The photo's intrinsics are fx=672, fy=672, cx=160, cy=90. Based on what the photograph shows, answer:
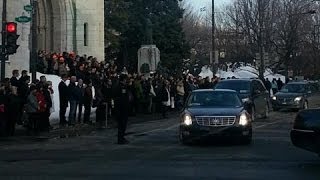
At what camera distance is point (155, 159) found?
1436 centimetres

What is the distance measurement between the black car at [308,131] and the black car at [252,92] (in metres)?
12.1

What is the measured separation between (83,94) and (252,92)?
6.63 meters

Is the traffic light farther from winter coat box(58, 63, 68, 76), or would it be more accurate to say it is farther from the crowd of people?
winter coat box(58, 63, 68, 76)

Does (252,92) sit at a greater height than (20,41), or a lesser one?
lesser

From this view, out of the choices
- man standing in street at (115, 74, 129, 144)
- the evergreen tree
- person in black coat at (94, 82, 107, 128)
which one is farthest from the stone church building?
man standing in street at (115, 74, 129, 144)

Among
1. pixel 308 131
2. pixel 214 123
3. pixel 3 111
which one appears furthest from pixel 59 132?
pixel 308 131

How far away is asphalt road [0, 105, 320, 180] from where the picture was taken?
11.9m

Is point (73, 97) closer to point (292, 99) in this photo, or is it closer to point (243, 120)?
point (243, 120)

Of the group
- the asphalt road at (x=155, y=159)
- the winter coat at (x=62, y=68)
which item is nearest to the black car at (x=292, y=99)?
the winter coat at (x=62, y=68)

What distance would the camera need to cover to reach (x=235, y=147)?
16766 millimetres

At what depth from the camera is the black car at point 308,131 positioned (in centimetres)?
1246

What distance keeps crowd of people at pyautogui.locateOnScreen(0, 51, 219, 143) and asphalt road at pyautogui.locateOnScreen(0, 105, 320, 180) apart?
155 centimetres

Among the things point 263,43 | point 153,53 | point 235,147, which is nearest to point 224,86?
point 235,147

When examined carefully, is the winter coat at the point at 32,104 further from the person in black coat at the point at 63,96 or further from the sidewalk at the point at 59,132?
the person in black coat at the point at 63,96
